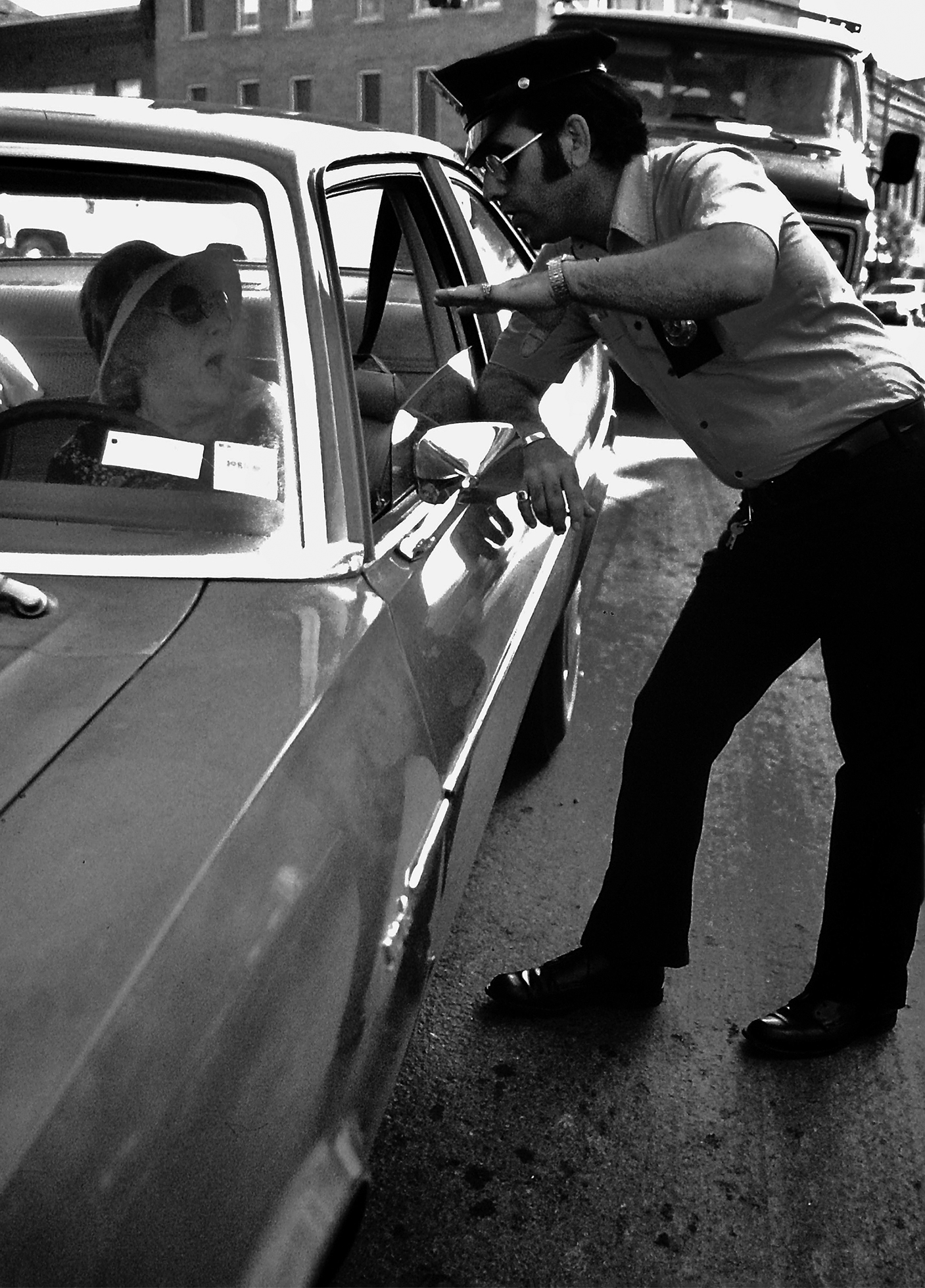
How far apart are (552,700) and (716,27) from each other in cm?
629

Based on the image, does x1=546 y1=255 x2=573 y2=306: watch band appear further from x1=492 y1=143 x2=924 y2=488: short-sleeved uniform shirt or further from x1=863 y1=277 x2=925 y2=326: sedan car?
x1=863 y1=277 x2=925 y2=326: sedan car

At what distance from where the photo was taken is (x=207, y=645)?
68.2 inches

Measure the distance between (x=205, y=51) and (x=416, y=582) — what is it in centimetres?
4334

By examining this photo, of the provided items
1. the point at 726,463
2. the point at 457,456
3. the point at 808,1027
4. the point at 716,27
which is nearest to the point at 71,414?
the point at 457,456

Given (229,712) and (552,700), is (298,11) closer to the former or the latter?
(552,700)

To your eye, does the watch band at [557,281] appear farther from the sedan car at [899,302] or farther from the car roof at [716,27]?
the sedan car at [899,302]

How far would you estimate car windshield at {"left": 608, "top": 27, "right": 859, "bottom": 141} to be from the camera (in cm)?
882

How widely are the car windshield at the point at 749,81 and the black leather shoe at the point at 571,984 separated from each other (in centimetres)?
722

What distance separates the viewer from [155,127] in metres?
2.21

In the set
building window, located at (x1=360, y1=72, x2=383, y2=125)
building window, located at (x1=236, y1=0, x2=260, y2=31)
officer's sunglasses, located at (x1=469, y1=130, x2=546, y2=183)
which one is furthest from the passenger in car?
building window, located at (x1=236, y1=0, x2=260, y2=31)

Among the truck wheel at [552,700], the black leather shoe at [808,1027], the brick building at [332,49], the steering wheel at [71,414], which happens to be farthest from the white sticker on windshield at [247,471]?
the brick building at [332,49]

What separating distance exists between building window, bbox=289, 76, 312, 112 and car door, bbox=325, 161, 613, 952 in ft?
127

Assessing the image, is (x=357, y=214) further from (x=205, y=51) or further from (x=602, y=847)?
(x=205, y=51)

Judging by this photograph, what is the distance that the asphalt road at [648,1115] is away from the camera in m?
2.15
